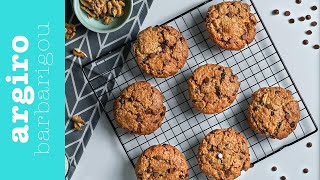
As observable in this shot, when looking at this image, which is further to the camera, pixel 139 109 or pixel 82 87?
pixel 82 87

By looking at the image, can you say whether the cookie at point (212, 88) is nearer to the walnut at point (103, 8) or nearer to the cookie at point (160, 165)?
the cookie at point (160, 165)

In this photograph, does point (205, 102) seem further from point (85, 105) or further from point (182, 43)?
point (85, 105)

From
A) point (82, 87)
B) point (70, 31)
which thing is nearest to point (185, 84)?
point (82, 87)

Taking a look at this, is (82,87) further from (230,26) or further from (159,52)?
(230,26)

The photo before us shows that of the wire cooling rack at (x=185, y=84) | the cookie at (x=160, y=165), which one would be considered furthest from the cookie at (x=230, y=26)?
the cookie at (x=160, y=165)

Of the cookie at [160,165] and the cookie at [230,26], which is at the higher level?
the cookie at [230,26]

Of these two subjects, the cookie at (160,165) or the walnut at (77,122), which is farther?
the walnut at (77,122)
